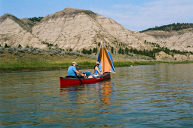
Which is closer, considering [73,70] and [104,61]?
[73,70]

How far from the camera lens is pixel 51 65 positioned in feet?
235

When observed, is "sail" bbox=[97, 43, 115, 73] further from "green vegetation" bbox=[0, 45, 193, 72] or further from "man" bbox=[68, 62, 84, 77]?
"green vegetation" bbox=[0, 45, 193, 72]

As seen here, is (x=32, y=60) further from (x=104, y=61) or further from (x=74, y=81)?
(x=74, y=81)

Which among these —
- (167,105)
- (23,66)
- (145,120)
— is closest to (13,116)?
(145,120)

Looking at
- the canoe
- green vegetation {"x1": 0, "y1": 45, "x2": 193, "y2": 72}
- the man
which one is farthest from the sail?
green vegetation {"x1": 0, "y1": 45, "x2": 193, "y2": 72}

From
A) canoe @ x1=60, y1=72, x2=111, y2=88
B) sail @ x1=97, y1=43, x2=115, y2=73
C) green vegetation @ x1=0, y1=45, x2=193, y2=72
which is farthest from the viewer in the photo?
green vegetation @ x1=0, y1=45, x2=193, y2=72

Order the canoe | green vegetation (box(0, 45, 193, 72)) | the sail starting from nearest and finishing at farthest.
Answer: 1. the canoe
2. the sail
3. green vegetation (box(0, 45, 193, 72))

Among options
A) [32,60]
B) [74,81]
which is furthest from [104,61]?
[32,60]

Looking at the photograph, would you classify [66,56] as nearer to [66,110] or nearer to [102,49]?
[102,49]

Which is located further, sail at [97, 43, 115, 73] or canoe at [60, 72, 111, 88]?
sail at [97, 43, 115, 73]

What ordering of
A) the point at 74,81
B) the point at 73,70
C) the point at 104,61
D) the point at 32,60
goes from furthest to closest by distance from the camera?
the point at 32,60, the point at 104,61, the point at 74,81, the point at 73,70

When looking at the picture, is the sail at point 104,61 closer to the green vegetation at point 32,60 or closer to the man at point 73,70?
the man at point 73,70

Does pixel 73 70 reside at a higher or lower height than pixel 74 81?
higher

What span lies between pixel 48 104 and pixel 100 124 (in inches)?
244
